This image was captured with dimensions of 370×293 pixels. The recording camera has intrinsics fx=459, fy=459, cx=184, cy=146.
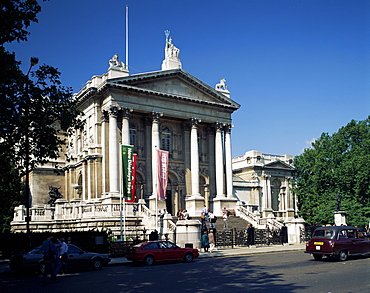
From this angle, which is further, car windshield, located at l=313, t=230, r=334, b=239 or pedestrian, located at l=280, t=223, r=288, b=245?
pedestrian, located at l=280, t=223, r=288, b=245

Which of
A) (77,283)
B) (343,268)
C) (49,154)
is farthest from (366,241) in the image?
(49,154)

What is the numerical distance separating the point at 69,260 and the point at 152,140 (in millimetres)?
25491

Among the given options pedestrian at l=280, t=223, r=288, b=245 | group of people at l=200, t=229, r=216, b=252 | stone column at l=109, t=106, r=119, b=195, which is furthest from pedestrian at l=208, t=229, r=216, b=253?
stone column at l=109, t=106, r=119, b=195

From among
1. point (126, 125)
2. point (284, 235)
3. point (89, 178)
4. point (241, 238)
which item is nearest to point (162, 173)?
point (126, 125)

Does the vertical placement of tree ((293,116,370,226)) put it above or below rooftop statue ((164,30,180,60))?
below

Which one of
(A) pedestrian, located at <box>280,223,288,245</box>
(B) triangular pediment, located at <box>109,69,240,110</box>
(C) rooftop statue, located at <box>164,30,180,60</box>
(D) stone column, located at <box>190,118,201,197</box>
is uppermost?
(C) rooftop statue, located at <box>164,30,180,60</box>

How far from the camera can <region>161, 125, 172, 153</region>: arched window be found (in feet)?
159

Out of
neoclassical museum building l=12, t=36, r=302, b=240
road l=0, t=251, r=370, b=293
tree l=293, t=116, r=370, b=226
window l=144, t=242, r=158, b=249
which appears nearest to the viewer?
road l=0, t=251, r=370, b=293

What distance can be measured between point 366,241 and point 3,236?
2081cm

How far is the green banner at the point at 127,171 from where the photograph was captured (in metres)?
35.1

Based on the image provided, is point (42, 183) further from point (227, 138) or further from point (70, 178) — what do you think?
point (227, 138)

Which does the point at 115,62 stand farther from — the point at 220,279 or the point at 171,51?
the point at 220,279

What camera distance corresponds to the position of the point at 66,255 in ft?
66.9

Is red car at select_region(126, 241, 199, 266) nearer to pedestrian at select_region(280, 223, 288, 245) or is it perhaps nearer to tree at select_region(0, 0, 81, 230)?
tree at select_region(0, 0, 81, 230)
